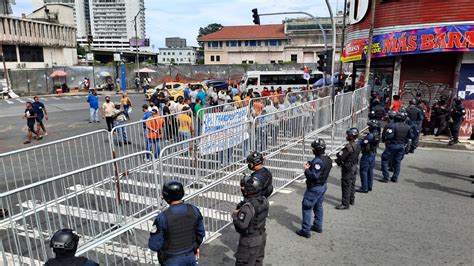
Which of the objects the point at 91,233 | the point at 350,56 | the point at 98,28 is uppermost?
the point at 98,28

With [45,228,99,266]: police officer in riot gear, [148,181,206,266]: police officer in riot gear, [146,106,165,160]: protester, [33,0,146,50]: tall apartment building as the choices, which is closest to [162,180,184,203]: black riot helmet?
[148,181,206,266]: police officer in riot gear

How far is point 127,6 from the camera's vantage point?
18750 cm

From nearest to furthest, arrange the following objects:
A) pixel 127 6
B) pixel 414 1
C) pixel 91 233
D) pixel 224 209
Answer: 1. pixel 91 233
2. pixel 224 209
3. pixel 414 1
4. pixel 127 6

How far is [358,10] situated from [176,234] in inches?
581

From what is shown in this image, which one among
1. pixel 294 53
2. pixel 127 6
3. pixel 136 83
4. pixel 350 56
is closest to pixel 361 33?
pixel 350 56

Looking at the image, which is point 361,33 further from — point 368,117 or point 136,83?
point 136,83

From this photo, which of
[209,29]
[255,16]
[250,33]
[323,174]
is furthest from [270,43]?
[209,29]

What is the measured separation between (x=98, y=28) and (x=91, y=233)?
20762 cm

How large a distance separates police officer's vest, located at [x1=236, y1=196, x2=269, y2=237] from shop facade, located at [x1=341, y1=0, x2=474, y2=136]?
37.3 ft

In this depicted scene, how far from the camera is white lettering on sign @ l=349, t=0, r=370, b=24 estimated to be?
14.7 m

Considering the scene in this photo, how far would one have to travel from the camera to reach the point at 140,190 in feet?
23.0

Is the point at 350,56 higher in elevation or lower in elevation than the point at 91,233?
higher

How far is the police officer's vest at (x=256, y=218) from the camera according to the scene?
3.85m

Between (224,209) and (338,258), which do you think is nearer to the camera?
(338,258)
